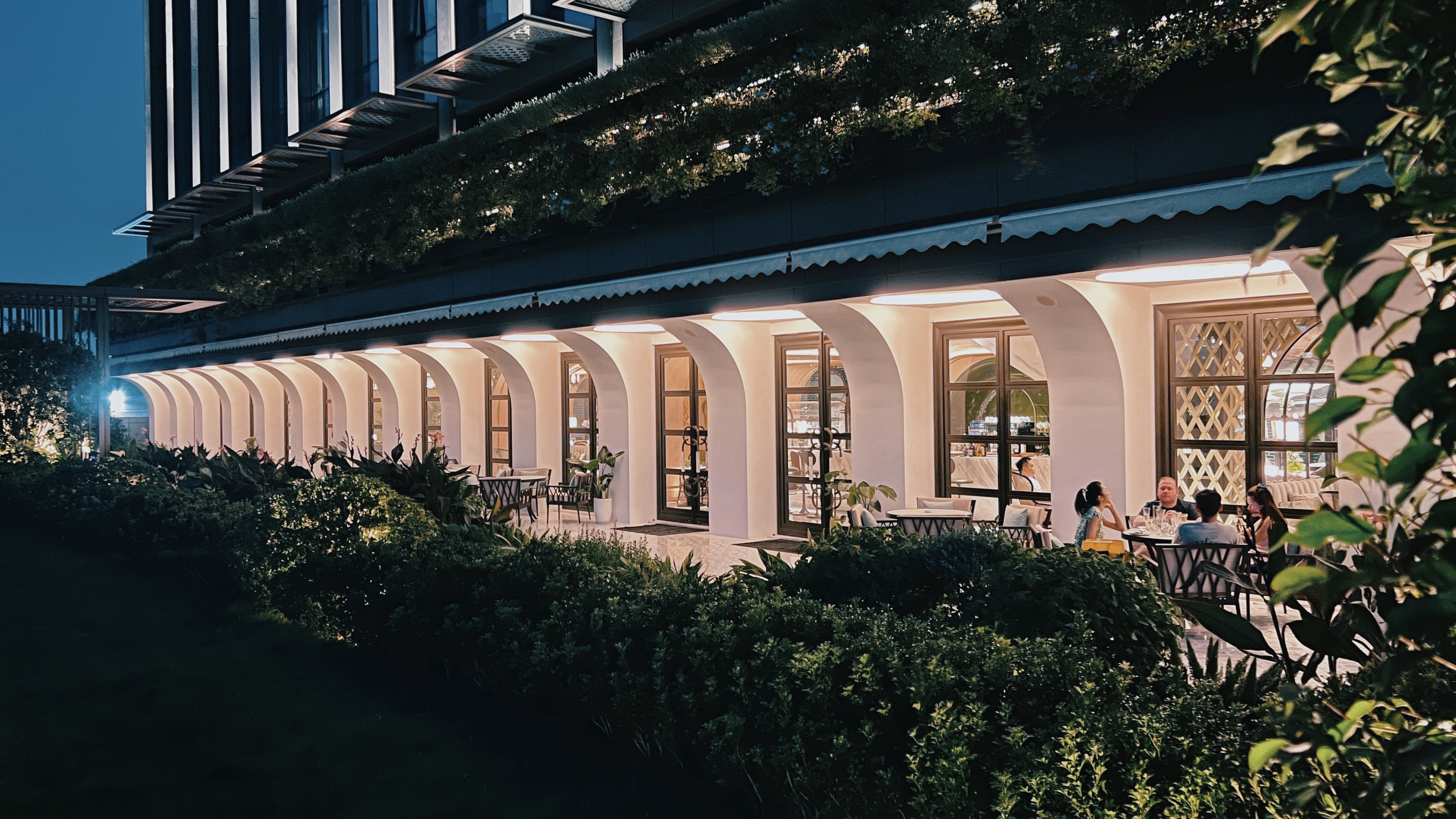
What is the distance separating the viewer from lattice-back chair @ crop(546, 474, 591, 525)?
17.9 metres

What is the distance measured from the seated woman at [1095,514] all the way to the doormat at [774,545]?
4.79 meters

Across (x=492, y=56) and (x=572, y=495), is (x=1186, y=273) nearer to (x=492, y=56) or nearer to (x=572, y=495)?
(x=572, y=495)

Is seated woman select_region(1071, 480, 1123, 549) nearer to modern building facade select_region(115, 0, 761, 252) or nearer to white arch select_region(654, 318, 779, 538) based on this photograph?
white arch select_region(654, 318, 779, 538)

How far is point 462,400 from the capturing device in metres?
21.3

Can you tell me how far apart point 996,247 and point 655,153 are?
4.52 metres

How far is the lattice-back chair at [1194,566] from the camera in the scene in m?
8.41

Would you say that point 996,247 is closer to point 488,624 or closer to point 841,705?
point 488,624

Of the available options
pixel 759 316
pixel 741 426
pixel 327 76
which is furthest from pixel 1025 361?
pixel 327 76

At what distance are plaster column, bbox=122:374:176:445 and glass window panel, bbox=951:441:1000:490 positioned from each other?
32.8 m

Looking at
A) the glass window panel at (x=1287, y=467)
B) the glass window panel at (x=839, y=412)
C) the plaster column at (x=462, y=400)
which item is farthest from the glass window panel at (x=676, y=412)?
the glass window panel at (x=1287, y=467)

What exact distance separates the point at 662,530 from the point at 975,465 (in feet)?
19.0

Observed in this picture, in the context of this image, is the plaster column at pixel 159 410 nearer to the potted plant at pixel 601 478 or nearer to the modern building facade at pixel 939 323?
the modern building facade at pixel 939 323

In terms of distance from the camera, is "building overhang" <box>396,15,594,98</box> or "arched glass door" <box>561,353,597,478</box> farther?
"arched glass door" <box>561,353,597,478</box>

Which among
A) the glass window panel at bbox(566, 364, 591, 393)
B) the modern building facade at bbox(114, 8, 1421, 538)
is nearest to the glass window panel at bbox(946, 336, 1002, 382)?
the modern building facade at bbox(114, 8, 1421, 538)
